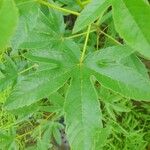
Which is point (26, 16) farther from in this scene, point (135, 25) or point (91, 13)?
point (135, 25)

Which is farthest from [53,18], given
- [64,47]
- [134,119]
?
[134,119]

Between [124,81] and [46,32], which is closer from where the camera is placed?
[124,81]

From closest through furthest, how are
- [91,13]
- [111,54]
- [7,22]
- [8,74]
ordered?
[7,22] < [91,13] < [111,54] < [8,74]

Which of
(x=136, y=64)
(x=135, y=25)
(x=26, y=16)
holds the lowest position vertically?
(x=136, y=64)

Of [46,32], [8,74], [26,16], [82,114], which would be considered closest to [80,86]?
[82,114]

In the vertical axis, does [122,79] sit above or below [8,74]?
below

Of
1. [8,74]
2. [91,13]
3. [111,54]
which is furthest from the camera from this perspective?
[8,74]

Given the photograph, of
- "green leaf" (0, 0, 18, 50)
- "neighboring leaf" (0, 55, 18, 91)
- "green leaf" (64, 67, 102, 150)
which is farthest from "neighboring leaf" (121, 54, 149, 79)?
"green leaf" (0, 0, 18, 50)
